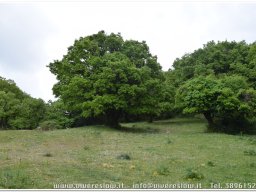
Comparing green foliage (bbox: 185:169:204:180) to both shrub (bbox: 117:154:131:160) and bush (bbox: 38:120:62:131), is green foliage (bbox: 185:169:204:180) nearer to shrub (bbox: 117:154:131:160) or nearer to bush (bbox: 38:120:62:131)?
shrub (bbox: 117:154:131:160)

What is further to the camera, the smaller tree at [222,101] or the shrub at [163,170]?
the smaller tree at [222,101]

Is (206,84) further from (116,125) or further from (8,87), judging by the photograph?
(8,87)

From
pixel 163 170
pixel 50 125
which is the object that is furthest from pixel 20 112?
pixel 163 170

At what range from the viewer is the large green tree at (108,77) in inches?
1594

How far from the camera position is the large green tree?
133 ft

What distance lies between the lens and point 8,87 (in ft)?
219

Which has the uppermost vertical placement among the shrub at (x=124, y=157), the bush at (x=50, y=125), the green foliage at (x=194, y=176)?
the bush at (x=50, y=125)

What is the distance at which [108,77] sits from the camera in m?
40.3

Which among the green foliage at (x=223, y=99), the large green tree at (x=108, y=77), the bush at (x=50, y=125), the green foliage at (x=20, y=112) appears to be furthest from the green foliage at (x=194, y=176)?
the green foliage at (x=20, y=112)

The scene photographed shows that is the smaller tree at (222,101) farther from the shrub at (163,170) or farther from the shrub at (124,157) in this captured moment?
the shrub at (163,170)

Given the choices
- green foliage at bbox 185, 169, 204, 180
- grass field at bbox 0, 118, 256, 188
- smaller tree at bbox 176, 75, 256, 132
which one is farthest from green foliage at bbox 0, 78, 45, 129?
green foliage at bbox 185, 169, 204, 180

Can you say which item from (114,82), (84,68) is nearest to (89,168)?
(114,82)

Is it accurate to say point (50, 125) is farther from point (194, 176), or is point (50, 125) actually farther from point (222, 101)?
point (194, 176)

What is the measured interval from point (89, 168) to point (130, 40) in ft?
105
